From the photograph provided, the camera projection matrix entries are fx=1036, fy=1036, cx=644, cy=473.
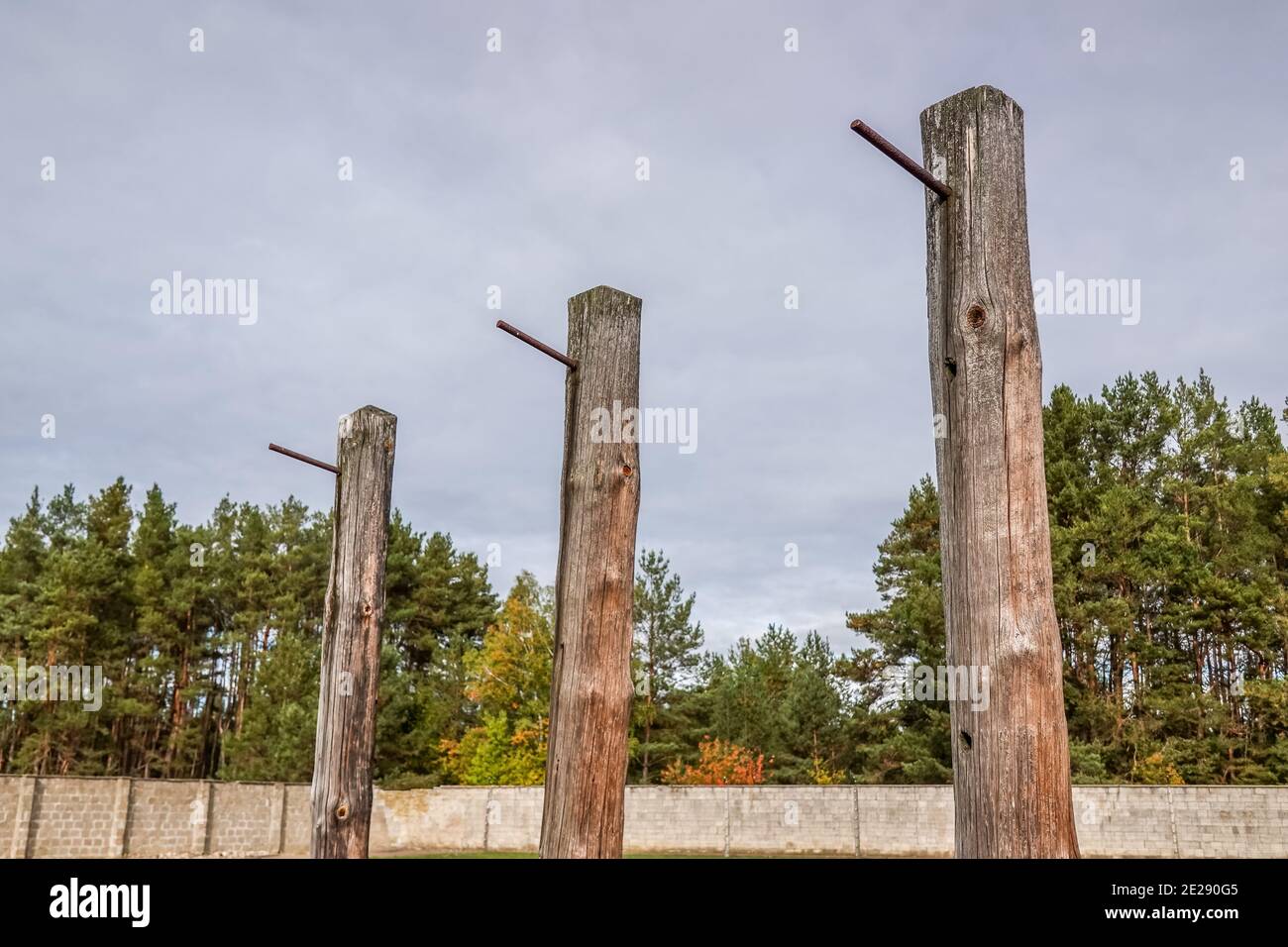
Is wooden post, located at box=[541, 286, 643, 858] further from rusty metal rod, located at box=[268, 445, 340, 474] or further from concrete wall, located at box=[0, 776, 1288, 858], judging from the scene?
concrete wall, located at box=[0, 776, 1288, 858]

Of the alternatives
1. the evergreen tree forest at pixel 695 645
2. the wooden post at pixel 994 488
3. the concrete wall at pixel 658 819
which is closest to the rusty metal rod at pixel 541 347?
the wooden post at pixel 994 488

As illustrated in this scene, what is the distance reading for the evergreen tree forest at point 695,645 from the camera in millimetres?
32844

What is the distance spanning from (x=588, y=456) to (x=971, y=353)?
1.46m

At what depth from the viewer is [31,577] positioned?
45875 mm

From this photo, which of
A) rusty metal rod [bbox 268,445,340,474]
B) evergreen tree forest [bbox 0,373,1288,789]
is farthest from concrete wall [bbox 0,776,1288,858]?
rusty metal rod [bbox 268,445,340,474]

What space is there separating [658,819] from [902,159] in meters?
28.3

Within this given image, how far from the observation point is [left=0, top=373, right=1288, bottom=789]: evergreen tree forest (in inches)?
1293

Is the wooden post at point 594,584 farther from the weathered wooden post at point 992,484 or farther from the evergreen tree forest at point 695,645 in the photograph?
the evergreen tree forest at point 695,645

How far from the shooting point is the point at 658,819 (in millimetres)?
28812

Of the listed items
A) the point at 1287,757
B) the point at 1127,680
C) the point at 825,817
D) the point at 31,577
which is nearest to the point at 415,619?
the point at 31,577

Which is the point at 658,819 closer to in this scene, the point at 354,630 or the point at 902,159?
the point at 354,630

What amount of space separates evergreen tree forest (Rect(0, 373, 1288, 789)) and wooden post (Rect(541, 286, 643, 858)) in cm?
2977

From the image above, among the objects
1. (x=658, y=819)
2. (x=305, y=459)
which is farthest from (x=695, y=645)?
(x=305, y=459)
